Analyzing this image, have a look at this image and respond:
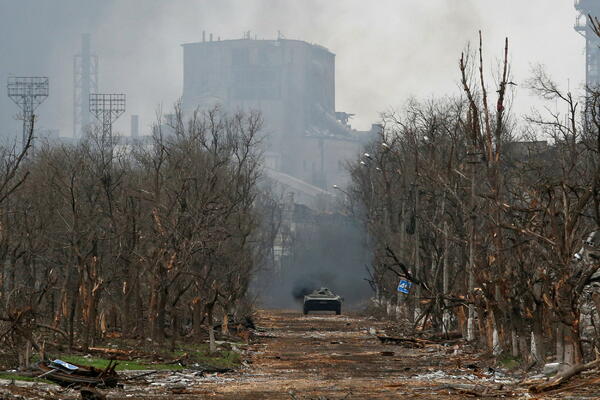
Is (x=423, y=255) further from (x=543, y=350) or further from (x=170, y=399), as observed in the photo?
(x=170, y=399)

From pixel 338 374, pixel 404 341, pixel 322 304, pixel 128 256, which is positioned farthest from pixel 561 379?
pixel 322 304

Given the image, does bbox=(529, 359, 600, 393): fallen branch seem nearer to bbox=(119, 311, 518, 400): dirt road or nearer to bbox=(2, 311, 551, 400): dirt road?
bbox=(2, 311, 551, 400): dirt road

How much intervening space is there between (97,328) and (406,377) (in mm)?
10848

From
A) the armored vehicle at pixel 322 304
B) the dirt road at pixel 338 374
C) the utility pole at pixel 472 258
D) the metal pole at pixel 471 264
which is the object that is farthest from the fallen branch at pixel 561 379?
the armored vehicle at pixel 322 304

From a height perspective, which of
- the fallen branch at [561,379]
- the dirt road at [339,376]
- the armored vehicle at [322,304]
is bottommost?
the dirt road at [339,376]

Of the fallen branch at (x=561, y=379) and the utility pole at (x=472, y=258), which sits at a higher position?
the utility pole at (x=472, y=258)

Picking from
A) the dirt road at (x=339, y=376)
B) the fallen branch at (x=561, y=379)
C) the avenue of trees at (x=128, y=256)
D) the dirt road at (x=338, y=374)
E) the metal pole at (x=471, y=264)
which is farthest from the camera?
the metal pole at (x=471, y=264)

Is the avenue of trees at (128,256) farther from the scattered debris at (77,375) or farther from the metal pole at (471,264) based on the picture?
the metal pole at (471,264)

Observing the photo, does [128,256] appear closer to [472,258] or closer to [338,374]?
[472,258]

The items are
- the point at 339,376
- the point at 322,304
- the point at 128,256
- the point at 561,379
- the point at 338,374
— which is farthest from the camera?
the point at 322,304

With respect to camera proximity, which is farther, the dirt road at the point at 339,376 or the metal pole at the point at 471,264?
the metal pole at the point at 471,264

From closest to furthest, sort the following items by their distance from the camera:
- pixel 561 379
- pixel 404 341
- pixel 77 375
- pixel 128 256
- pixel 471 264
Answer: pixel 561 379 → pixel 77 375 → pixel 471 264 → pixel 128 256 → pixel 404 341

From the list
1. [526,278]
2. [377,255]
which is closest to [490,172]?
[526,278]

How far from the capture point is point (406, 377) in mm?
27047
